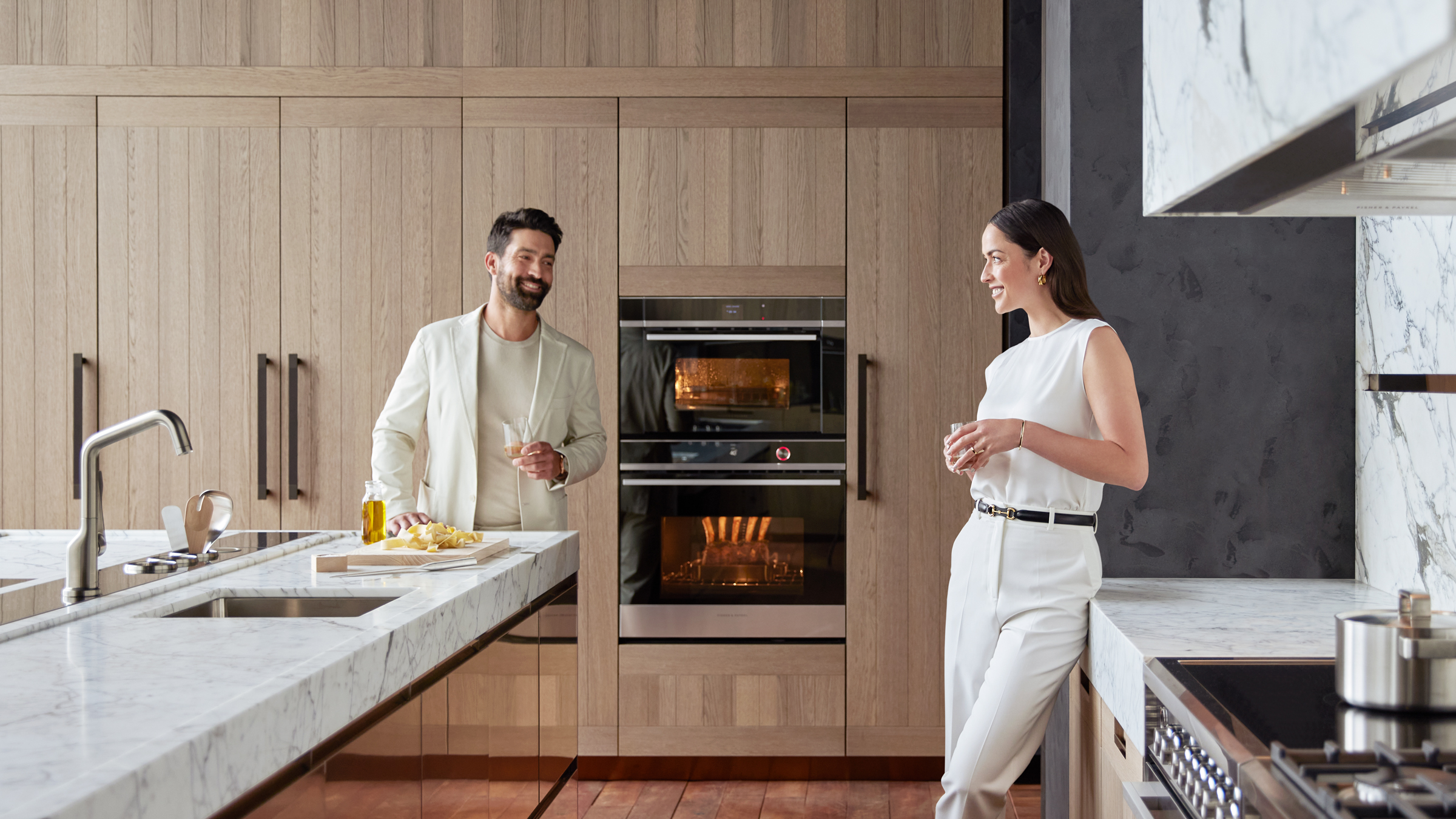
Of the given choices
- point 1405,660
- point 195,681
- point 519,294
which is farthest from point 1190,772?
point 519,294

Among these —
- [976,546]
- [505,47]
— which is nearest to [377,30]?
[505,47]

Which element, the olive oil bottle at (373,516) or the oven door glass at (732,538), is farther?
the oven door glass at (732,538)

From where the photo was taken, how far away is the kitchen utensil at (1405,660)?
1.17 metres

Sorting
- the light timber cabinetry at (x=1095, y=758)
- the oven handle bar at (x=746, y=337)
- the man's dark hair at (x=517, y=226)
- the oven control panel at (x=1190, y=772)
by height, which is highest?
the man's dark hair at (x=517, y=226)

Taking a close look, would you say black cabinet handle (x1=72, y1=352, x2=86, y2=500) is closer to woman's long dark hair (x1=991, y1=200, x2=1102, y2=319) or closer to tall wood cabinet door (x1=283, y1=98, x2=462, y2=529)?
tall wood cabinet door (x1=283, y1=98, x2=462, y2=529)

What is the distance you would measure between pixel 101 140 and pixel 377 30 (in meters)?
1.02

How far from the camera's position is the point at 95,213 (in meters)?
3.32

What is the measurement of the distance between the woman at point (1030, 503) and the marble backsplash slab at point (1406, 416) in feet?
1.92

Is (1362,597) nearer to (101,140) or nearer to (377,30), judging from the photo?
(377,30)

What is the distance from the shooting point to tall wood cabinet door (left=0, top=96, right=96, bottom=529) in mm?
3311

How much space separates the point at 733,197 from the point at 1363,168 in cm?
239

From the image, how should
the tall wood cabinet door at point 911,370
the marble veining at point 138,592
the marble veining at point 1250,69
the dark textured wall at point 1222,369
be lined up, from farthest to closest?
the tall wood cabinet door at point 911,370, the dark textured wall at point 1222,369, the marble veining at point 138,592, the marble veining at point 1250,69

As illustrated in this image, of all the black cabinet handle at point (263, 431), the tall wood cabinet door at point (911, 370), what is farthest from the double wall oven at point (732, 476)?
the black cabinet handle at point (263, 431)

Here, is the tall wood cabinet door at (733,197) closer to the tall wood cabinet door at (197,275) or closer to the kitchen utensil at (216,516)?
the tall wood cabinet door at (197,275)
